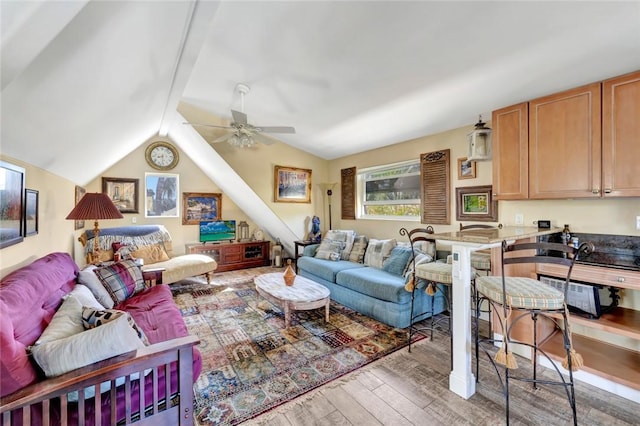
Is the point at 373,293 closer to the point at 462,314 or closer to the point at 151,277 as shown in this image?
the point at 462,314

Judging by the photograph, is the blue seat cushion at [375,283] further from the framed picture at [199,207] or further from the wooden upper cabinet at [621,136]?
the framed picture at [199,207]

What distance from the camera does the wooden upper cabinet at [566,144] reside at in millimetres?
2068

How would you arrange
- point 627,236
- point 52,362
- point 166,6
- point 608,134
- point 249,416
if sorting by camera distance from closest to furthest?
point 52,362
point 166,6
point 249,416
point 608,134
point 627,236

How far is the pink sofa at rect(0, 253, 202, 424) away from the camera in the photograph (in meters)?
0.97

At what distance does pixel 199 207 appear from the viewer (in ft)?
17.7

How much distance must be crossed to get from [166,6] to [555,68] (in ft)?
9.07

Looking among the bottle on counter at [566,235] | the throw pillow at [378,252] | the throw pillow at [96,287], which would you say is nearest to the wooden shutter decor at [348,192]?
the throw pillow at [378,252]

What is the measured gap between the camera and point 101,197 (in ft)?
9.50

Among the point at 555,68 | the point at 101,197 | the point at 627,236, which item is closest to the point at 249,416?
the point at 101,197

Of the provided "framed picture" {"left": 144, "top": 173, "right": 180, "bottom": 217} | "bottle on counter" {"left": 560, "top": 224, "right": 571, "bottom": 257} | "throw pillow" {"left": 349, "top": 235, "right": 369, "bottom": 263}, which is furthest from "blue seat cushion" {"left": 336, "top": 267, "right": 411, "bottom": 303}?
"framed picture" {"left": 144, "top": 173, "right": 180, "bottom": 217}

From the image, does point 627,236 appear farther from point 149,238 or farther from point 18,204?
point 149,238

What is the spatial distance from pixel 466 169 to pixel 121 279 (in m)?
4.05

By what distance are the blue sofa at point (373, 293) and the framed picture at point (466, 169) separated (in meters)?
1.49

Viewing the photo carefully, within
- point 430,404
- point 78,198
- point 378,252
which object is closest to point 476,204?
point 378,252
